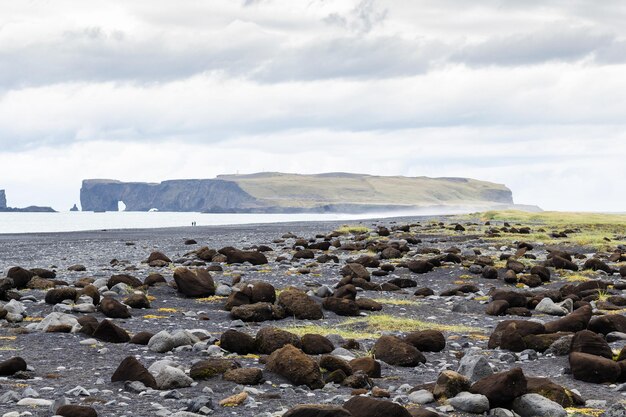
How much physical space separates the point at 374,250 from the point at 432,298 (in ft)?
41.1

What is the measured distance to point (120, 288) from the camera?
16594 mm

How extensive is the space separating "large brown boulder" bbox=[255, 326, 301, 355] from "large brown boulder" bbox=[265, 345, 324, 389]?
128 cm

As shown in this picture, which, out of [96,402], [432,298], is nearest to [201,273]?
[432,298]

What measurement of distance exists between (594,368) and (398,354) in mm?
2558

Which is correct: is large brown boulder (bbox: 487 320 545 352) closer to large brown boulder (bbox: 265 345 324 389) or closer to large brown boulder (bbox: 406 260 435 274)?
large brown boulder (bbox: 265 345 324 389)

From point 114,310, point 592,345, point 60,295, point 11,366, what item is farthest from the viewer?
point 60,295

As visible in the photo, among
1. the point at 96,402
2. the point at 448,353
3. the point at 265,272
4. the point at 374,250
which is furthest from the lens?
the point at 374,250

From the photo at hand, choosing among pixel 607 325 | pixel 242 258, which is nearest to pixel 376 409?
pixel 607 325

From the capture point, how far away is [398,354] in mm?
10461

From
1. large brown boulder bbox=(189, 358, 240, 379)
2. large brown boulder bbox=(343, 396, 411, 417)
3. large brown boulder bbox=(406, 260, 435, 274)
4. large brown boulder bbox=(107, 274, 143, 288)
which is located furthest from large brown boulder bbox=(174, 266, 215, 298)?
large brown boulder bbox=(343, 396, 411, 417)

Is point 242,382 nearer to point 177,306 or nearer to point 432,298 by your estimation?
point 177,306

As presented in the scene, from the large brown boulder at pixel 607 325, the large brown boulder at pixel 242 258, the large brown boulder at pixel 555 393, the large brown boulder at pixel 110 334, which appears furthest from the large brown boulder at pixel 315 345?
the large brown boulder at pixel 242 258

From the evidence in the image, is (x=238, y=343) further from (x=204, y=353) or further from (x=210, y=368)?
(x=210, y=368)

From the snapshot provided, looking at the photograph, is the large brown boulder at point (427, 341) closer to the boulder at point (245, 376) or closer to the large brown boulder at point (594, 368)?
the large brown boulder at point (594, 368)
